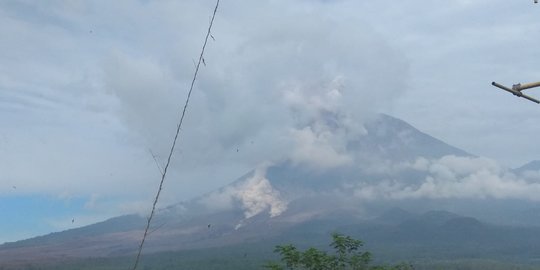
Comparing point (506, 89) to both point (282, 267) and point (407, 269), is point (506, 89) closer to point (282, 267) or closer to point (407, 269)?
point (282, 267)

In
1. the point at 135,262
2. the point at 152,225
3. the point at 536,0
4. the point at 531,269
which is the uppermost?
the point at 531,269

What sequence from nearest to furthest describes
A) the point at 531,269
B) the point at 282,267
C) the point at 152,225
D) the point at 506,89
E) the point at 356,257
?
the point at 152,225, the point at 506,89, the point at 282,267, the point at 356,257, the point at 531,269

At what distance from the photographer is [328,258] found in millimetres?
12617

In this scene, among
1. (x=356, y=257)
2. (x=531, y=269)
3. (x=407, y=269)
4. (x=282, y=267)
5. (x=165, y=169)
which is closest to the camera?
(x=165, y=169)

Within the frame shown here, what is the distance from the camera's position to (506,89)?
4707 millimetres

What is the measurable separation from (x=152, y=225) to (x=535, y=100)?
3.29 m

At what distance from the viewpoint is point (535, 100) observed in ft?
15.9

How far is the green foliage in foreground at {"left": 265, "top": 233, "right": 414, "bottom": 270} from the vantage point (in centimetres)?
1239

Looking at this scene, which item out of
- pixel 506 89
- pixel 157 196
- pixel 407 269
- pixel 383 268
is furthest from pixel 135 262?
pixel 407 269

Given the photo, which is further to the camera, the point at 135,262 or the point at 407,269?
the point at 407,269

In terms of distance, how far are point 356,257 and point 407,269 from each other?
245 cm

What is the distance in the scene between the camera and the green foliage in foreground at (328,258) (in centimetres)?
1239

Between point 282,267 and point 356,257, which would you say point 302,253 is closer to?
point 282,267

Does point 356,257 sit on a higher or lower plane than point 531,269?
lower
